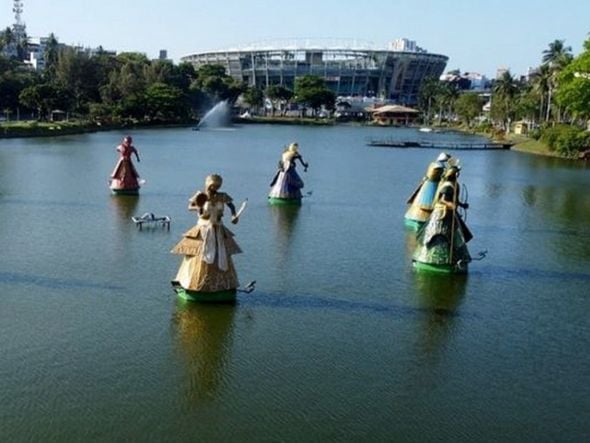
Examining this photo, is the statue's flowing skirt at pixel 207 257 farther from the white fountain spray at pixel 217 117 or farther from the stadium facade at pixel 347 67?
the stadium facade at pixel 347 67

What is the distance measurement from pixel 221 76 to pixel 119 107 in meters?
43.8

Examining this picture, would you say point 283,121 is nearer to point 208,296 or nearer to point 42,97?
point 42,97

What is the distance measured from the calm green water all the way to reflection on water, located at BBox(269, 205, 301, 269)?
0.31 feet

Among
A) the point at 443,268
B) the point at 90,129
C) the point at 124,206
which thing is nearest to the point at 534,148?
the point at 90,129

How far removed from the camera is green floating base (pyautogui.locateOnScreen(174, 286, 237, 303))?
13.8 m

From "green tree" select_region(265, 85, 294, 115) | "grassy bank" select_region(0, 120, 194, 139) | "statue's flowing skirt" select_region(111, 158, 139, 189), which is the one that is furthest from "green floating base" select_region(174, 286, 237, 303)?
"green tree" select_region(265, 85, 294, 115)

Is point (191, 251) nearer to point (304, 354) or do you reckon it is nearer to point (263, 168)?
point (304, 354)

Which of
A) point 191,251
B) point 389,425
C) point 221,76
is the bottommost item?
point 389,425

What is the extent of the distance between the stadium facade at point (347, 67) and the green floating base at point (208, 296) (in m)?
157

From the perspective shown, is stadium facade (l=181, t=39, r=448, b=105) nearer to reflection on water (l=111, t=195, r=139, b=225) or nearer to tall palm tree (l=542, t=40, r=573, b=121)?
tall palm tree (l=542, t=40, r=573, b=121)

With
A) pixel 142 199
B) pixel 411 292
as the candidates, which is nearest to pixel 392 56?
pixel 142 199

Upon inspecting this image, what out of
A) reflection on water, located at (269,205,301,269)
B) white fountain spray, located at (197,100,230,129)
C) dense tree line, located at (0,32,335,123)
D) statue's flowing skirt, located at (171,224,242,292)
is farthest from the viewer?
white fountain spray, located at (197,100,230,129)

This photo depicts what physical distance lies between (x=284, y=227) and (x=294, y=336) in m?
10.9

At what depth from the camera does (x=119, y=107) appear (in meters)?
90.0
